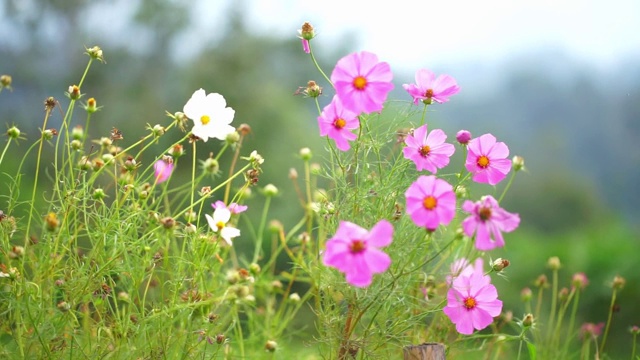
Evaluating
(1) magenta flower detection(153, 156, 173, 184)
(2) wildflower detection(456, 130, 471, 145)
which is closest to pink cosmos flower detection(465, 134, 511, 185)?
(2) wildflower detection(456, 130, 471, 145)

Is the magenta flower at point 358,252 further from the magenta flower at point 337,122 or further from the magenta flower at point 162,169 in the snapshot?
the magenta flower at point 162,169

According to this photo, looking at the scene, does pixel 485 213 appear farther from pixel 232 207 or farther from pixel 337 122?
pixel 232 207

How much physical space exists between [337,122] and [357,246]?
0.83ft

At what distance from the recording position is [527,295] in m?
1.69

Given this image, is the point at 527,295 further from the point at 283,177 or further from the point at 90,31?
the point at 90,31

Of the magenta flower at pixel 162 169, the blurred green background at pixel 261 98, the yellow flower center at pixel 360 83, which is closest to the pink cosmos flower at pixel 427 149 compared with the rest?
the yellow flower center at pixel 360 83

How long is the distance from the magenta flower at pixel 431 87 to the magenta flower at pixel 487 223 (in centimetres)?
23

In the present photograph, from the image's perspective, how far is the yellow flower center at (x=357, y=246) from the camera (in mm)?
949

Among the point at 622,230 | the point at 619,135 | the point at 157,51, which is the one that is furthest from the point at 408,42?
the point at 622,230

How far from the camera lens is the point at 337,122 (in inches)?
44.6

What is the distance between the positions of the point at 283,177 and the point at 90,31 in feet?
9.92

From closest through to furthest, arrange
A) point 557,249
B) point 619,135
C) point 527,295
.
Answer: point 527,295
point 557,249
point 619,135

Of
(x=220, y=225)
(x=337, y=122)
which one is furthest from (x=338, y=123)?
(x=220, y=225)

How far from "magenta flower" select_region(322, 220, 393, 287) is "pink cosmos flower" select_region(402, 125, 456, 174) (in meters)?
0.24
